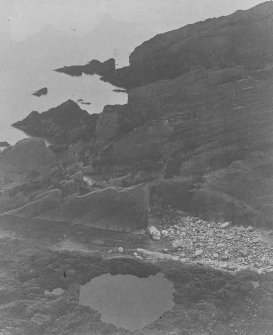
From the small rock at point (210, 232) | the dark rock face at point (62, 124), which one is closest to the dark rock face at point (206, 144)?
the small rock at point (210, 232)

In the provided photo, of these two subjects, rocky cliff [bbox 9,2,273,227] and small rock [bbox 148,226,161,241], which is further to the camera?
rocky cliff [bbox 9,2,273,227]

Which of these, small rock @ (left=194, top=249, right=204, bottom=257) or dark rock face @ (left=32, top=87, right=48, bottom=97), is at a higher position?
dark rock face @ (left=32, top=87, right=48, bottom=97)

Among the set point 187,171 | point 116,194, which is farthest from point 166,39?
point 116,194

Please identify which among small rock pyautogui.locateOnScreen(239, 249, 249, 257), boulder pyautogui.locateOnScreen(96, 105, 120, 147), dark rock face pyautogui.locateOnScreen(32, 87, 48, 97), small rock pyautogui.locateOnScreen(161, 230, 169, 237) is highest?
dark rock face pyautogui.locateOnScreen(32, 87, 48, 97)

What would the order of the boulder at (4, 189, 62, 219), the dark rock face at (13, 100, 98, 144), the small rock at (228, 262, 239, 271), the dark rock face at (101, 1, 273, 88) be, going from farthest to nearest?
the dark rock face at (13, 100, 98, 144)
the dark rock face at (101, 1, 273, 88)
the boulder at (4, 189, 62, 219)
the small rock at (228, 262, 239, 271)

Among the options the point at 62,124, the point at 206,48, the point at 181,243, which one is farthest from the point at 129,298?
the point at 206,48

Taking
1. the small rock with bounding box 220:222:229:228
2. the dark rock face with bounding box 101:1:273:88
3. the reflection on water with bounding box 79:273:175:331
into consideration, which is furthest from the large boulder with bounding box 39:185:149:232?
the dark rock face with bounding box 101:1:273:88

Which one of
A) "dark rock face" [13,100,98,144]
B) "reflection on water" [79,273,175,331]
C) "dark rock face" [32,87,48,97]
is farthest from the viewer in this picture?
"dark rock face" [13,100,98,144]

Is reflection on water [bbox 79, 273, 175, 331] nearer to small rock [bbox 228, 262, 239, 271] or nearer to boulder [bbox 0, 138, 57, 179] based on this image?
small rock [bbox 228, 262, 239, 271]
